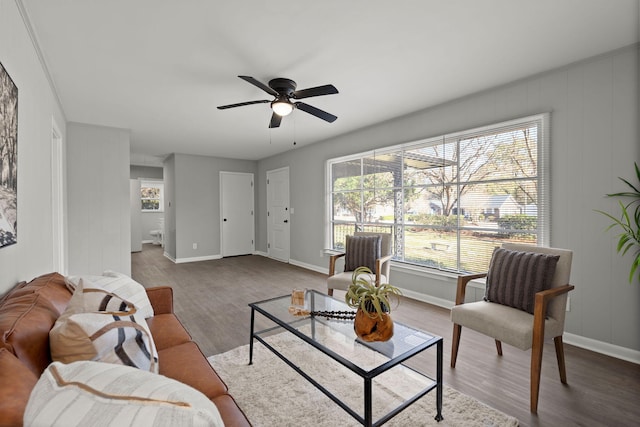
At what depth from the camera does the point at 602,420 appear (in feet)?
5.48

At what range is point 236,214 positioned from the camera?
7234mm

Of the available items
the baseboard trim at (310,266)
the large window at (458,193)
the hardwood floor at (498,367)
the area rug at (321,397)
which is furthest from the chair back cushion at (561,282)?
the baseboard trim at (310,266)

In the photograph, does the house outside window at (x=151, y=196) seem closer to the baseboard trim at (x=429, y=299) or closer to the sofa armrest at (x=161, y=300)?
A: the sofa armrest at (x=161, y=300)

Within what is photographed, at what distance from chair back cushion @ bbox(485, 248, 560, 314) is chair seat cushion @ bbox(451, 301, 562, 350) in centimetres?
7

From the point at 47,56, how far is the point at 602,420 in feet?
14.9

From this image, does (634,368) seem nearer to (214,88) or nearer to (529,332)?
(529,332)

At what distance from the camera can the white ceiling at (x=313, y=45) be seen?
1916mm

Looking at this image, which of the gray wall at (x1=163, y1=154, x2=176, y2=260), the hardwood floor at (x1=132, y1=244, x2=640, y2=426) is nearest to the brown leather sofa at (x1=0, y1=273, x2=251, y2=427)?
the hardwood floor at (x1=132, y1=244, x2=640, y2=426)

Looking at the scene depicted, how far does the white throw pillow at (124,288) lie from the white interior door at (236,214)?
5.18 m

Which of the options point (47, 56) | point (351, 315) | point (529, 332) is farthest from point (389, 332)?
point (47, 56)

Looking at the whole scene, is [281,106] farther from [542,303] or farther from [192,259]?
[192,259]

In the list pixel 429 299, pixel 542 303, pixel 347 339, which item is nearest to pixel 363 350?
pixel 347 339

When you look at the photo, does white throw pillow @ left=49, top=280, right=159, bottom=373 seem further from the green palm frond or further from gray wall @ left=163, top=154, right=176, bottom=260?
gray wall @ left=163, top=154, right=176, bottom=260

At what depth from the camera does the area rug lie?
5.42ft
